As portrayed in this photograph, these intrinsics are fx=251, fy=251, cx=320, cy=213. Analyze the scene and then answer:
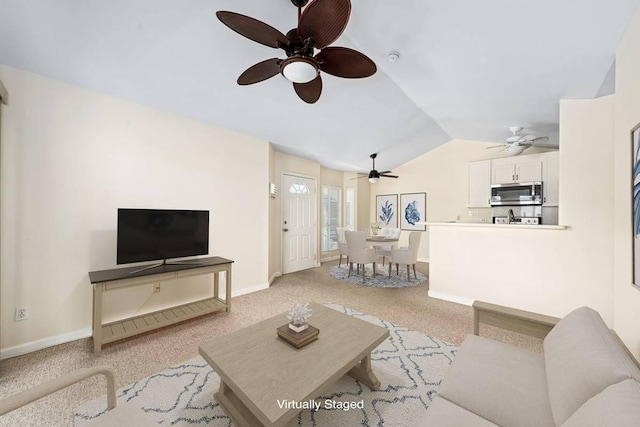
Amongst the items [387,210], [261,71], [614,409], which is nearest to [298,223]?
[387,210]

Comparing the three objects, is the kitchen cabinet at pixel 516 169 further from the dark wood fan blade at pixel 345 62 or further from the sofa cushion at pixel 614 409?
the sofa cushion at pixel 614 409

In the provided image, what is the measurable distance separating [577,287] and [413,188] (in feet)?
13.1

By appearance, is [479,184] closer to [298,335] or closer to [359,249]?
[359,249]

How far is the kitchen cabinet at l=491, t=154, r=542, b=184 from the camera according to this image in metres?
4.51

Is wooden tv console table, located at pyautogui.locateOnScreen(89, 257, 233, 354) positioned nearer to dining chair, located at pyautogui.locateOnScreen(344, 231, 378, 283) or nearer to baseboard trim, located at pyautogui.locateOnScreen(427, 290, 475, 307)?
dining chair, located at pyautogui.locateOnScreen(344, 231, 378, 283)

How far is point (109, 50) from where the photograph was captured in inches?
80.4

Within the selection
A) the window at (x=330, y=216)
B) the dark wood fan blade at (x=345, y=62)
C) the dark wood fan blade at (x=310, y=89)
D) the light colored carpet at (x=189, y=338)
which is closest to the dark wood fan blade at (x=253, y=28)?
the dark wood fan blade at (x=345, y=62)

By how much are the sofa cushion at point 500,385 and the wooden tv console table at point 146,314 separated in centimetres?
248

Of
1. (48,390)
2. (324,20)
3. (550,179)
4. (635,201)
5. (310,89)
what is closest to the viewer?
→ (48,390)

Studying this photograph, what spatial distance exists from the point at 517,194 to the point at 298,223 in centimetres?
415

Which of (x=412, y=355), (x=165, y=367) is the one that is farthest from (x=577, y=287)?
(x=165, y=367)

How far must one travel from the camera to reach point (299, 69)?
165 cm

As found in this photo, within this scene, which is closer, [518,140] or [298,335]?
[298,335]

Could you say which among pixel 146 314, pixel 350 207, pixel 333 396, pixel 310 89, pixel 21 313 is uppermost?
pixel 310 89
